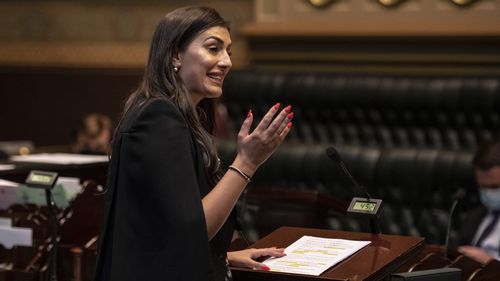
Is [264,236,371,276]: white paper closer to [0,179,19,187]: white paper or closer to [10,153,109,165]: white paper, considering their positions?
[0,179,19,187]: white paper

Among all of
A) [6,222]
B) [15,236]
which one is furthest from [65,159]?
[15,236]

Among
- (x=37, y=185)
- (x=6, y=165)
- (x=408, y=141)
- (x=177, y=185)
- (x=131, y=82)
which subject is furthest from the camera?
Result: (x=131, y=82)

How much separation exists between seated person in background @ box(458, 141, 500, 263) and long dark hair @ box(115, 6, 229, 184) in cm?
266

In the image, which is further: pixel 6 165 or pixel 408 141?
pixel 408 141

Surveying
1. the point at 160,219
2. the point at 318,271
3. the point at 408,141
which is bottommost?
the point at 408,141

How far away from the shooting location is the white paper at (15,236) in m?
3.96

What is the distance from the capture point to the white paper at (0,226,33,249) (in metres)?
3.96

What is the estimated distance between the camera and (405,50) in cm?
682

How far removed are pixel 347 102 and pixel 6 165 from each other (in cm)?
260

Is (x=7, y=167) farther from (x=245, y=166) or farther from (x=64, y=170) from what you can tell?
(x=245, y=166)

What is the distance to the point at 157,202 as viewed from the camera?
8.02ft

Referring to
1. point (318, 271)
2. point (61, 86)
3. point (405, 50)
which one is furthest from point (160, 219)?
point (61, 86)

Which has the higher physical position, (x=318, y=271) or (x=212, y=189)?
(x=212, y=189)

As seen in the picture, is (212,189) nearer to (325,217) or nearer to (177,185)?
(177,185)
